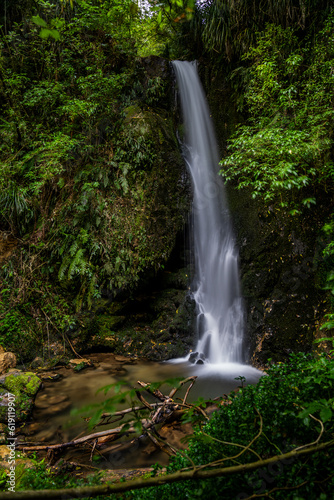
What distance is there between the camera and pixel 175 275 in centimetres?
702

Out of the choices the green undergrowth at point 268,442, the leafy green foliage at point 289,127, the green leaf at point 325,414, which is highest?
the leafy green foliage at point 289,127

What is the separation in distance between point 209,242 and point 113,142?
3.73 metres

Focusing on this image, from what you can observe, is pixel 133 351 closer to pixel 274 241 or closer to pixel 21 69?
pixel 274 241

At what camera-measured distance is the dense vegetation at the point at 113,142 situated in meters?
5.14

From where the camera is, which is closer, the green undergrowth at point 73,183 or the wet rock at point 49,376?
the wet rock at point 49,376

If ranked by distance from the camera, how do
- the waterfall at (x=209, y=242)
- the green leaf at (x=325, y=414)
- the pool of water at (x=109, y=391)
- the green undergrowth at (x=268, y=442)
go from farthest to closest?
the waterfall at (x=209, y=242) < the pool of water at (x=109, y=391) < the green undergrowth at (x=268, y=442) < the green leaf at (x=325, y=414)

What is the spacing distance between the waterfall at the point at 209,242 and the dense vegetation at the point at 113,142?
0.84 m

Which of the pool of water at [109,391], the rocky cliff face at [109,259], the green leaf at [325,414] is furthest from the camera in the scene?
the rocky cliff face at [109,259]

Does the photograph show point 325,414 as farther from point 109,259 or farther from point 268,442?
point 109,259

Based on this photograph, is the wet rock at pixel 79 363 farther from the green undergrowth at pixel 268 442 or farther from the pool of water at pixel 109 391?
the green undergrowth at pixel 268 442

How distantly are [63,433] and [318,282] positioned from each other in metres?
4.71

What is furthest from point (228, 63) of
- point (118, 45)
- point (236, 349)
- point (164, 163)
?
point (236, 349)

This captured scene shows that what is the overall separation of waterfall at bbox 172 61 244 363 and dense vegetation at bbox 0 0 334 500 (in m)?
0.84

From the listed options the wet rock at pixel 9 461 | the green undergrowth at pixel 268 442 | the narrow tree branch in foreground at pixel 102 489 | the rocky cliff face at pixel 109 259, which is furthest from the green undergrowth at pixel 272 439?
the rocky cliff face at pixel 109 259
